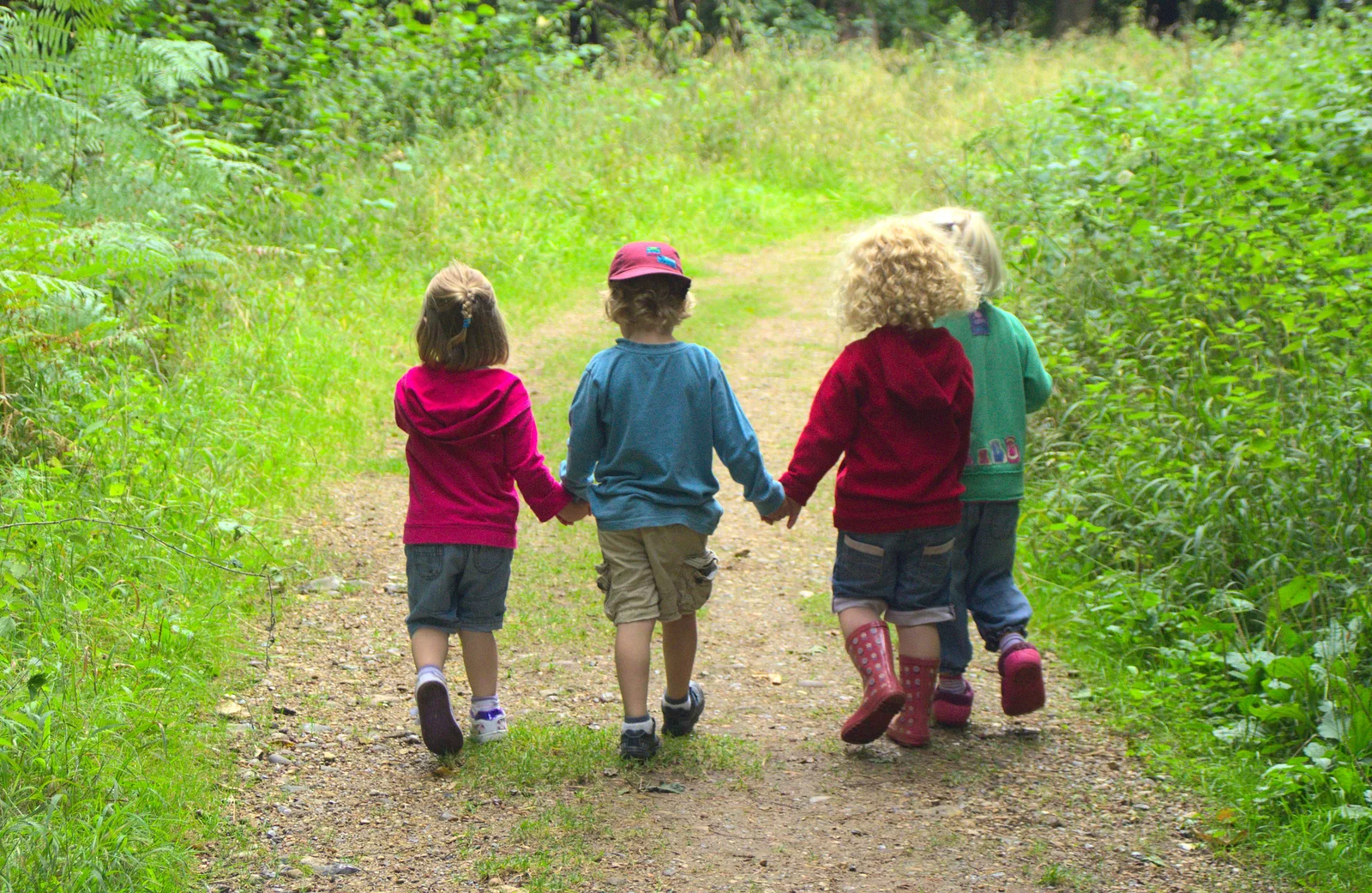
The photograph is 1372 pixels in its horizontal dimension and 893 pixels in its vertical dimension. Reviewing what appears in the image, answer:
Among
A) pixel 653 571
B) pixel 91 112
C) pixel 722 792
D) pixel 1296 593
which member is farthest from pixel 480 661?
pixel 91 112

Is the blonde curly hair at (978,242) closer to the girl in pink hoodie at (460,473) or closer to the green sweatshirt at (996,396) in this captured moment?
the green sweatshirt at (996,396)

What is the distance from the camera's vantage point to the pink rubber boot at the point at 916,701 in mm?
3855

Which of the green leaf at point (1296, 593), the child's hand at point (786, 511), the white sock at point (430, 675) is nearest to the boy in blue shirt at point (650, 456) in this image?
the child's hand at point (786, 511)

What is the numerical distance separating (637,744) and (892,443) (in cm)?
121

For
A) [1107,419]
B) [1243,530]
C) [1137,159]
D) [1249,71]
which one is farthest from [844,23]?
[1243,530]

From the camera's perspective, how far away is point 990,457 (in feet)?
12.9

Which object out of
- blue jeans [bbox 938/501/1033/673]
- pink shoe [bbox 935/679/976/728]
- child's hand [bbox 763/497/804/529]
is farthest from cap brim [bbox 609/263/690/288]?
pink shoe [bbox 935/679/976/728]

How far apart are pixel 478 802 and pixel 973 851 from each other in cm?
140

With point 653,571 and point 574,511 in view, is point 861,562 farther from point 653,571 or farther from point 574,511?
point 574,511

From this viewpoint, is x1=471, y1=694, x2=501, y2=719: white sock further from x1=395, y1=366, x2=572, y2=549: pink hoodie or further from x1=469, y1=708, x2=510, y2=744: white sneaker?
x1=395, y1=366, x2=572, y2=549: pink hoodie

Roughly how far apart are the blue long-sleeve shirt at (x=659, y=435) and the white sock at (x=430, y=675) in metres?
0.67

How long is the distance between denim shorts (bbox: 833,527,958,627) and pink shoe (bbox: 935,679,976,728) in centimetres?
42

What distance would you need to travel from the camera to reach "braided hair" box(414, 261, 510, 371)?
144 inches

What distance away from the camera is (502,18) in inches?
591
